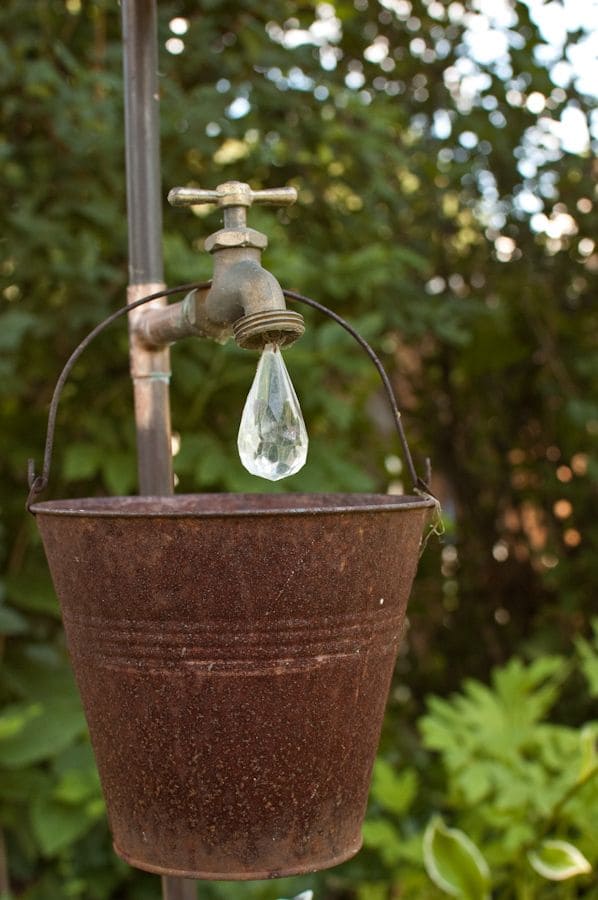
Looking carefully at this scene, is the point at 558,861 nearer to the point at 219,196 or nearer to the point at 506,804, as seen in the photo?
the point at 506,804

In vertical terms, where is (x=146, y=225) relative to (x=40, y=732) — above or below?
above

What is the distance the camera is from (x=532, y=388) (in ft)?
11.6

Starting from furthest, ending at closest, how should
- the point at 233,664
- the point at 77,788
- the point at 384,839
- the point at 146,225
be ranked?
the point at 384,839
the point at 77,788
the point at 146,225
the point at 233,664

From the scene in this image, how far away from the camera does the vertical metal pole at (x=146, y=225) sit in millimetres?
1357

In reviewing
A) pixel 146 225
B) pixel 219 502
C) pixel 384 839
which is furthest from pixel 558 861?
pixel 146 225

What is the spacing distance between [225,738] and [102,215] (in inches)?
58.1

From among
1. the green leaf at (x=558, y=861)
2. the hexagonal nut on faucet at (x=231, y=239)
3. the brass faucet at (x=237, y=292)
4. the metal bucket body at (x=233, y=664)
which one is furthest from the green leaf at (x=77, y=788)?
the hexagonal nut on faucet at (x=231, y=239)

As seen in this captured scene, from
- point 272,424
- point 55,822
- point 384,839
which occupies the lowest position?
point 384,839

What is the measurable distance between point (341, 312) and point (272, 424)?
5.36 feet

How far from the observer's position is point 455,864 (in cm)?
222

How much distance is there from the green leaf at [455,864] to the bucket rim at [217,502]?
3.70 ft

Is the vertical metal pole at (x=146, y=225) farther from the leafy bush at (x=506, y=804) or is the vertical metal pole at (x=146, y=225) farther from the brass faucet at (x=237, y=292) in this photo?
the leafy bush at (x=506, y=804)

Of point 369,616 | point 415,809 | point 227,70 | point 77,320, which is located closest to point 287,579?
point 369,616

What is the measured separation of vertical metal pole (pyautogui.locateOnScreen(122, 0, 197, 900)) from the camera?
135 centimetres
